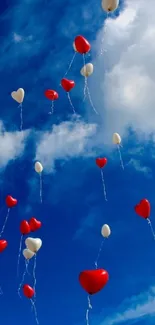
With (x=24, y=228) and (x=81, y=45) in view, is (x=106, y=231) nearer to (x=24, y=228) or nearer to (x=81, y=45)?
(x=24, y=228)

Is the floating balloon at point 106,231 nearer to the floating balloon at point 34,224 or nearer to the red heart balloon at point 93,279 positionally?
the floating balloon at point 34,224

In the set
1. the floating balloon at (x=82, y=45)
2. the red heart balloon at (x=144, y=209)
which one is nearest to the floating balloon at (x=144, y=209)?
the red heart balloon at (x=144, y=209)

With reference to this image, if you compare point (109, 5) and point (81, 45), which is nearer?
point (109, 5)

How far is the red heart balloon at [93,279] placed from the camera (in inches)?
456

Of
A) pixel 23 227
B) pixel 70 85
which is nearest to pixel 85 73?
pixel 70 85

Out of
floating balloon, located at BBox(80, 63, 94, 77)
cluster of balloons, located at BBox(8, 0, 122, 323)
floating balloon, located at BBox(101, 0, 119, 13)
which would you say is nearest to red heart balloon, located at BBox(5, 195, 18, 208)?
cluster of balloons, located at BBox(8, 0, 122, 323)

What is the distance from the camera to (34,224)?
1736 centimetres

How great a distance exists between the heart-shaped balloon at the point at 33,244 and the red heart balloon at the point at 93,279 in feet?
13.6

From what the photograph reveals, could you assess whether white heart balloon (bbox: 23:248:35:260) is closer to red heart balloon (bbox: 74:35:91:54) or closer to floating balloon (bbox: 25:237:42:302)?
floating balloon (bbox: 25:237:42:302)

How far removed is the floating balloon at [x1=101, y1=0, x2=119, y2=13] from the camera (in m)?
13.9

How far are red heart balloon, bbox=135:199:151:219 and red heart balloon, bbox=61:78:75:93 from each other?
16.4ft

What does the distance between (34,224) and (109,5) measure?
27.7ft

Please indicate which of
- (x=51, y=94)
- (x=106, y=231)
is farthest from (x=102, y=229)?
(x=51, y=94)

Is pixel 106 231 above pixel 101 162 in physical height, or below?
below
